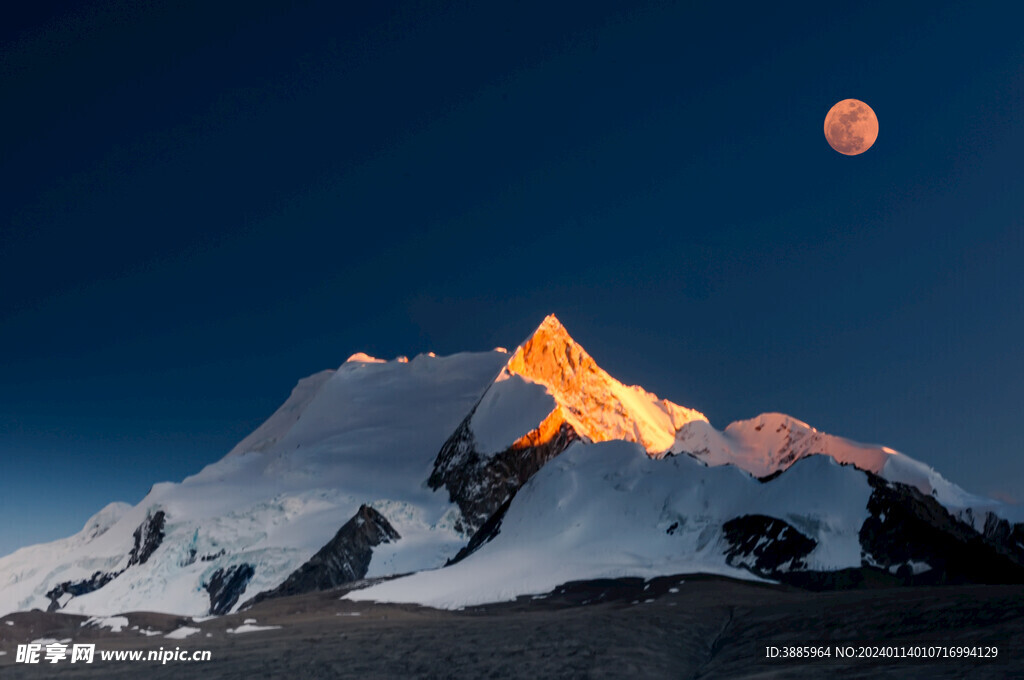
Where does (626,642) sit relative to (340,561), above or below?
below

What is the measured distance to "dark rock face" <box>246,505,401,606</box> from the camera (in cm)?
16175

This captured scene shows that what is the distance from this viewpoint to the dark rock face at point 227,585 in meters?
168

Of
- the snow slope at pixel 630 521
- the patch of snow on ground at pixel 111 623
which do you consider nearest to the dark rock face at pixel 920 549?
the snow slope at pixel 630 521

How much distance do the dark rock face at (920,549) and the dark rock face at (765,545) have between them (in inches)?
308

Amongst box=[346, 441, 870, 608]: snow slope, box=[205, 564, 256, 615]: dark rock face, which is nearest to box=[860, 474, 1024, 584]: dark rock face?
box=[346, 441, 870, 608]: snow slope

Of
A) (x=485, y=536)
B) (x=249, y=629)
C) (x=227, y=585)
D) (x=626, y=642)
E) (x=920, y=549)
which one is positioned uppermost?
(x=485, y=536)

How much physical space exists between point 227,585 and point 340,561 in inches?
1030

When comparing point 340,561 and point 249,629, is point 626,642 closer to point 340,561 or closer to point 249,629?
point 249,629

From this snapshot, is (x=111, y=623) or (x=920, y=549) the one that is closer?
(x=111, y=623)

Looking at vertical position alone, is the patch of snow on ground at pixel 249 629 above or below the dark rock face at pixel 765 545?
below

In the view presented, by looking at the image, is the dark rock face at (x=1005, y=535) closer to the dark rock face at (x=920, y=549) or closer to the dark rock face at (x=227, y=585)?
the dark rock face at (x=920, y=549)

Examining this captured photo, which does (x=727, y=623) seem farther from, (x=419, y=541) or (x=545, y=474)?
(x=419, y=541)

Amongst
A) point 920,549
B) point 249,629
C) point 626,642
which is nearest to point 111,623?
point 249,629

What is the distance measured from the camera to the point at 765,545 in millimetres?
114000
